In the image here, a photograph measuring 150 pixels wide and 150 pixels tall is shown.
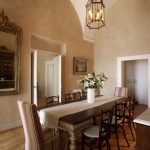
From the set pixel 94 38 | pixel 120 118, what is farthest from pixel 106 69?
pixel 120 118

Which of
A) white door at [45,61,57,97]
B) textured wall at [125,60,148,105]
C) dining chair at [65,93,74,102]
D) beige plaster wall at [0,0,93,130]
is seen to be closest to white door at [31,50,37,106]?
beige plaster wall at [0,0,93,130]

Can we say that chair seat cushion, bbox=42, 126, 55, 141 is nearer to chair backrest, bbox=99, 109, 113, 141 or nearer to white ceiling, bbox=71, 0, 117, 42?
chair backrest, bbox=99, 109, 113, 141

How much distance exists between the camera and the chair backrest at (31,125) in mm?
1782

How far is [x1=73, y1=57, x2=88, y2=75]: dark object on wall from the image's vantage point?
5.63 meters

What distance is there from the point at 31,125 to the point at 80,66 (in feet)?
14.0

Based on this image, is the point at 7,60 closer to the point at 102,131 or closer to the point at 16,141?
the point at 16,141

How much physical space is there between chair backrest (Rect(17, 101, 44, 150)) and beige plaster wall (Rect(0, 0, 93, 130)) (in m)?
1.92

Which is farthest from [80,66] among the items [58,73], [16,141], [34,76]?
[16,141]

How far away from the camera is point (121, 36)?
5.76m

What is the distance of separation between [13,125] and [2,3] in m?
2.93

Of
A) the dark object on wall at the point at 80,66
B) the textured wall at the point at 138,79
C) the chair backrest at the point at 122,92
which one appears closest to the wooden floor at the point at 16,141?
the chair backrest at the point at 122,92

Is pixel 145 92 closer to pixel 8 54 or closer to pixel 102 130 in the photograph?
pixel 102 130

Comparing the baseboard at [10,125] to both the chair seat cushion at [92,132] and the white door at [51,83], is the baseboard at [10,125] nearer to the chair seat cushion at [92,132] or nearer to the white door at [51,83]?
the white door at [51,83]

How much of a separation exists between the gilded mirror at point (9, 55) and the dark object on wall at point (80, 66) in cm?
238
